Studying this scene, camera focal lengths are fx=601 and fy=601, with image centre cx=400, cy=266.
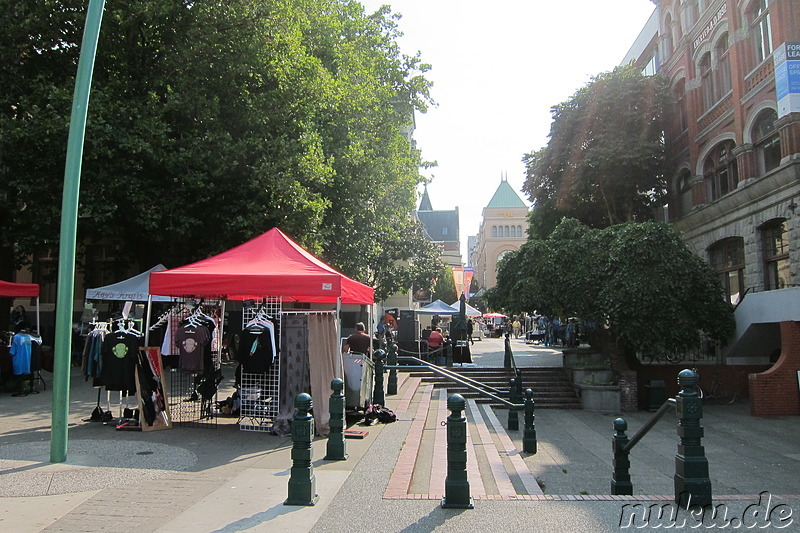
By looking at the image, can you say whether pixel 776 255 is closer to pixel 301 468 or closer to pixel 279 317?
pixel 279 317

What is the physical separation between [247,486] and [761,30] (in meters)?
22.2

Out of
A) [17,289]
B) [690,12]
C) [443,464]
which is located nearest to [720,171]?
[690,12]

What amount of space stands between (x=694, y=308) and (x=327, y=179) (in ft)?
41.2

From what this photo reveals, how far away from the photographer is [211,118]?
16062 millimetres

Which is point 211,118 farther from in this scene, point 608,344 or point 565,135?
point 565,135

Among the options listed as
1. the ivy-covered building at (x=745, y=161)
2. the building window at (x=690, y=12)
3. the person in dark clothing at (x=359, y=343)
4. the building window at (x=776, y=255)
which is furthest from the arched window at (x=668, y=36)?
the person in dark clothing at (x=359, y=343)

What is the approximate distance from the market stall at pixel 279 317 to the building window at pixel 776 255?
52.2 ft

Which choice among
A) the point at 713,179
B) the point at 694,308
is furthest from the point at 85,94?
the point at 713,179

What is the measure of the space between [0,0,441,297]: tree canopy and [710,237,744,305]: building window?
1467cm

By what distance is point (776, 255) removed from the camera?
19562 millimetres

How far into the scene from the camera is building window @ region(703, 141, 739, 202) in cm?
2255

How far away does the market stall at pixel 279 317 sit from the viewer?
8.78 m

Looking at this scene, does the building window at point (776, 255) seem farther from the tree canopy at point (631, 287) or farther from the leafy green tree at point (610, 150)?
the leafy green tree at point (610, 150)

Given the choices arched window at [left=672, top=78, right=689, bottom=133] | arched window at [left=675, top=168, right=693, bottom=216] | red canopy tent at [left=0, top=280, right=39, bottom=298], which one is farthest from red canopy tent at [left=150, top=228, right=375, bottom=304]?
arched window at [left=672, top=78, right=689, bottom=133]
